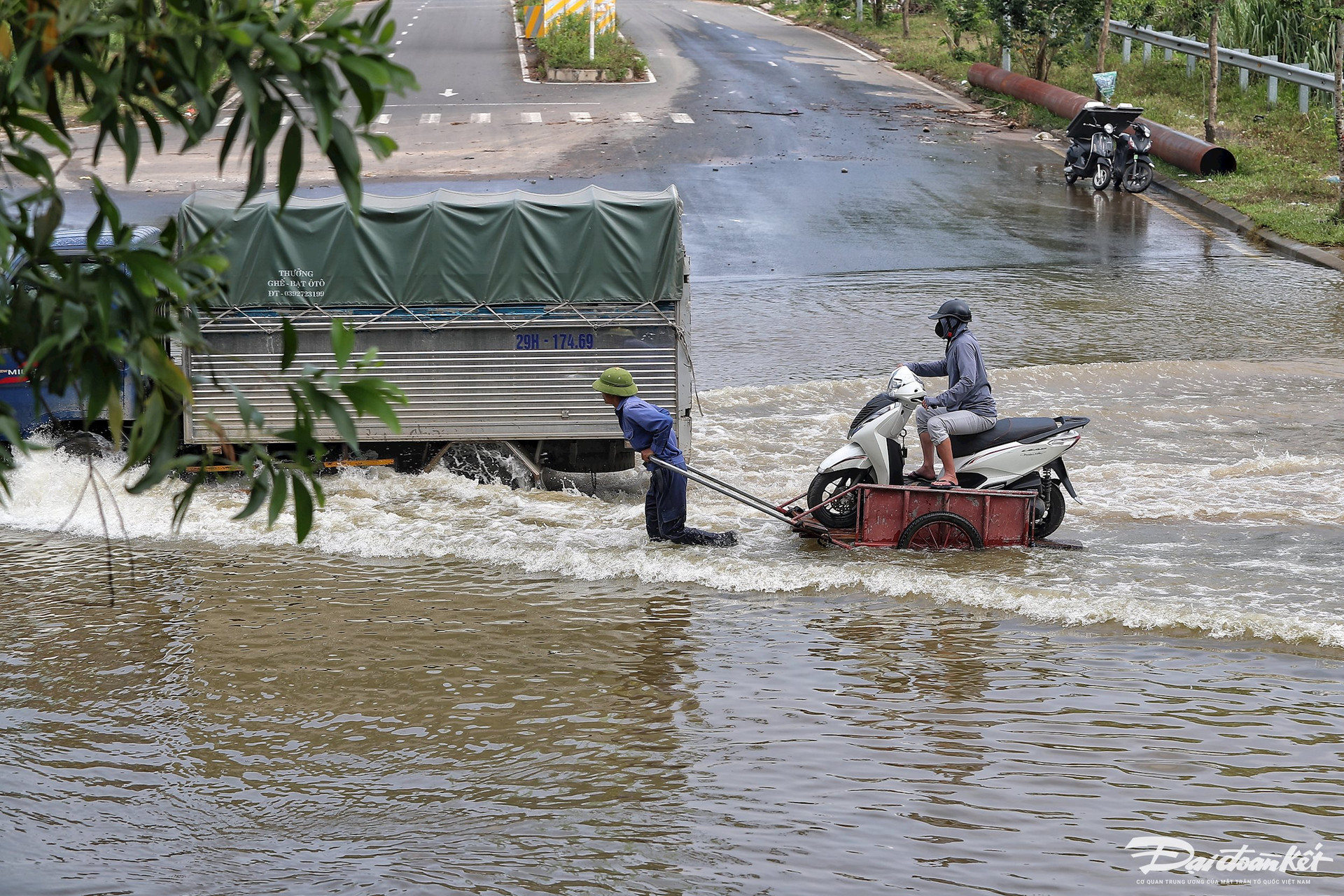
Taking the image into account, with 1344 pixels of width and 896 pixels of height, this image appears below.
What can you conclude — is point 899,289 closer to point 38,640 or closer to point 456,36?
point 38,640

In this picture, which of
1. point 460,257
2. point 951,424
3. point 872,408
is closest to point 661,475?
point 872,408

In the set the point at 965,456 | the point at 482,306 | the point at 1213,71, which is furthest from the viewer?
the point at 1213,71

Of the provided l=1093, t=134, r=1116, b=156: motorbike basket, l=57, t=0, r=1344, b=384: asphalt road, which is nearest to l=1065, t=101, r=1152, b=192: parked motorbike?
l=1093, t=134, r=1116, b=156: motorbike basket

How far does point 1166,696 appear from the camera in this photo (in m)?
7.21

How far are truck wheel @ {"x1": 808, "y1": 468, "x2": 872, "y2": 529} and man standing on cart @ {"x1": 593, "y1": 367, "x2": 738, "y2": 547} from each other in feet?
2.26

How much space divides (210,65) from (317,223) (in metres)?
7.96

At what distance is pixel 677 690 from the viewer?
7.52 metres

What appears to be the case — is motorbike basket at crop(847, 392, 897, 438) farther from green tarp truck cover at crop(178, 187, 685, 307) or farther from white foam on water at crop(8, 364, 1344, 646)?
green tarp truck cover at crop(178, 187, 685, 307)

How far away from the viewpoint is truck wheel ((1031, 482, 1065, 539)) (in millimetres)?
9727

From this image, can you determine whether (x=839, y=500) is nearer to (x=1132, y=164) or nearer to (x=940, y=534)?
(x=940, y=534)

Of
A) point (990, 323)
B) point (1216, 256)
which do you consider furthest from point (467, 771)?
point (1216, 256)

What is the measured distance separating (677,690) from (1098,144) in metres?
18.5

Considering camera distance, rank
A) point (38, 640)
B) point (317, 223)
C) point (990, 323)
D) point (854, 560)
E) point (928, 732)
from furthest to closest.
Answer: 1. point (990, 323)
2. point (317, 223)
3. point (854, 560)
4. point (38, 640)
5. point (928, 732)

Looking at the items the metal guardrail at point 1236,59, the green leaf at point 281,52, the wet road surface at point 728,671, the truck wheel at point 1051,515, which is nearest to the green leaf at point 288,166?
the green leaf at point 281,52
